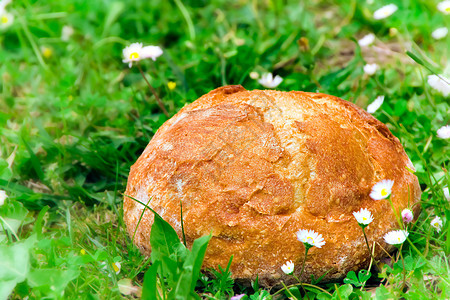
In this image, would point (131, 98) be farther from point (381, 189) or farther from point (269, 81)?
point (381, 189)

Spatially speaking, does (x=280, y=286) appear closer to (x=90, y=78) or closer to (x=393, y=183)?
(x=393, y=183)

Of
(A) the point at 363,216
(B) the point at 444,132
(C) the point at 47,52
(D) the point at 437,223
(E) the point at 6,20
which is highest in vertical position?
(E) the point at 6,20

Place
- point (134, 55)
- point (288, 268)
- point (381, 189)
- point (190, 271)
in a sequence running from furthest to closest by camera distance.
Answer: point (134, 55), point (381, 189), point (288, 268), point (190, 271)

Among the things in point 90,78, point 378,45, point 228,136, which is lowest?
point 378,45

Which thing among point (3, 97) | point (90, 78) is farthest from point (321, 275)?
point (3, 97)

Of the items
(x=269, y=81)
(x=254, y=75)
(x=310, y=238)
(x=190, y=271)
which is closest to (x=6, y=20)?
(x=254, y=75)


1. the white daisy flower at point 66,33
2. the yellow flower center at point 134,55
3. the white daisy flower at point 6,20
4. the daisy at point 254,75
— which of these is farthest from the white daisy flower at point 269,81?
the white daisy flower at point 6,20

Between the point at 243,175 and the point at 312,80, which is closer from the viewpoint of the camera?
the point at 243,175

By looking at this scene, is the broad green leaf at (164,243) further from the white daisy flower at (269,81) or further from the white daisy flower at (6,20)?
the white daisy flower at (6,20)
